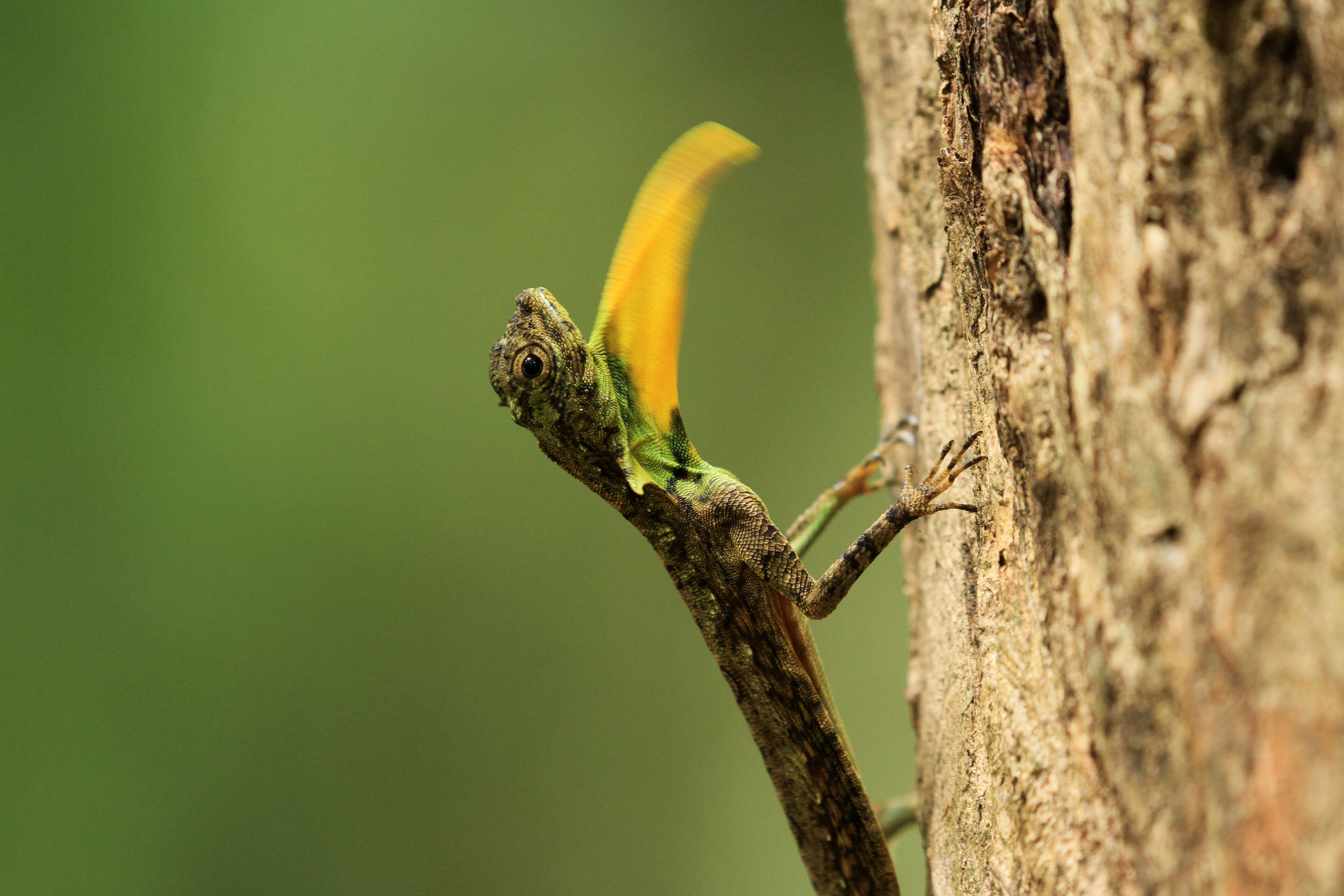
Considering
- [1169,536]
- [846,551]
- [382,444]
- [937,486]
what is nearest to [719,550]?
[846,551]

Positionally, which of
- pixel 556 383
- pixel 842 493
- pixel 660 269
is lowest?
pixel 842 493

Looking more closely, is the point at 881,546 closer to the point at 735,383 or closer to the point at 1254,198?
the point at 1254,198

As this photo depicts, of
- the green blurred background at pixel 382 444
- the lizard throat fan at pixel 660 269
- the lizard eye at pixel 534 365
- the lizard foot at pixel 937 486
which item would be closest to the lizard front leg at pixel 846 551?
the lizard foot at pixel 937 486

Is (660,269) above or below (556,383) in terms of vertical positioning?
above

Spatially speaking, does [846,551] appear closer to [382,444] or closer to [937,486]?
[937,486]

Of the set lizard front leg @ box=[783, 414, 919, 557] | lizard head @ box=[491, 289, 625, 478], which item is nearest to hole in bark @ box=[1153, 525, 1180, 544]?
lizard head @ box=[491, 289, 625, 478]

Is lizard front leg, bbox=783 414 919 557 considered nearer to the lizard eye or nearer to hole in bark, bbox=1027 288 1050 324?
the lizard eye
